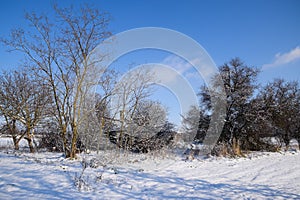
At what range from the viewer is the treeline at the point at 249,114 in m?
11.7

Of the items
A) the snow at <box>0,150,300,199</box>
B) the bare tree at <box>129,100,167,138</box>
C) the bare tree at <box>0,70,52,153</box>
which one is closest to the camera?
the snow at <box>0,150,300,199</box>

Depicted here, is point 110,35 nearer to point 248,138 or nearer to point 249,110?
point 249,110

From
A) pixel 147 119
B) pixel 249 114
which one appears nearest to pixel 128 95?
pixel 147 119

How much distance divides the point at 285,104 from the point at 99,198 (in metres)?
13.2

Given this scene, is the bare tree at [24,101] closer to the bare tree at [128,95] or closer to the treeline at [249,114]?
the bare tree at [128,95]

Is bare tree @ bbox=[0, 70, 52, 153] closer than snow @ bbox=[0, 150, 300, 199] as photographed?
No

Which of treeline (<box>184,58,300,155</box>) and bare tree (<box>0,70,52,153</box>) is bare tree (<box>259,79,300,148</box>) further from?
bare tree (<box>0,70,52,153</box>)

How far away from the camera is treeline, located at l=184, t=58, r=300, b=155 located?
38.5ft

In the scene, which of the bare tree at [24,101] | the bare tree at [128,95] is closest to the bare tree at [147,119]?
the bare tree at [128,95]

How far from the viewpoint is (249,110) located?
11.6 m

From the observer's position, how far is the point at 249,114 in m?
11.4

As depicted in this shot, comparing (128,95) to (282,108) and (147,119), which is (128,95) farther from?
(282,108)

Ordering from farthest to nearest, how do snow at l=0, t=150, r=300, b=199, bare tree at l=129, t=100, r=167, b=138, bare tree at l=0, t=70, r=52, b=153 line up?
bare tree at l=129, t=100, r=167, b=138
bare tree at l=0, t=70, r=52, b=153
snow at l=0, t=150, r=300, b=199

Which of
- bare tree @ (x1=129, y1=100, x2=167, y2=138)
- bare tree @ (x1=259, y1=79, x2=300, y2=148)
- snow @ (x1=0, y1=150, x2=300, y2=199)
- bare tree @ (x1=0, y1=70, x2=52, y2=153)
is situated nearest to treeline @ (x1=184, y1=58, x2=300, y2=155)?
bare tree @ (x1=259, y1=79, x2=300, y2=148)
